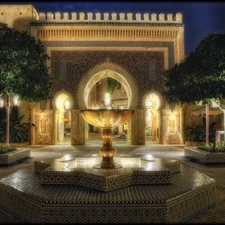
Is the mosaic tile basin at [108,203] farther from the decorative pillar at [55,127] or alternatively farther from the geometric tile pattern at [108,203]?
the decorative pillar at [55,127]

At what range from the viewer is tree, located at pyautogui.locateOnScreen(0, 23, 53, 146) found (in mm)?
8891

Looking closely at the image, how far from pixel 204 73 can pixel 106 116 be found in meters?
5.23

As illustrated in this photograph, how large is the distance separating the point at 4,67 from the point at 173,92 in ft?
19.4

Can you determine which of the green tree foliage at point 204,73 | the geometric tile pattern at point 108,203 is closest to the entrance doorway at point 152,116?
the green tree foliage at point 204,73

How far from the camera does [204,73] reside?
9.46m

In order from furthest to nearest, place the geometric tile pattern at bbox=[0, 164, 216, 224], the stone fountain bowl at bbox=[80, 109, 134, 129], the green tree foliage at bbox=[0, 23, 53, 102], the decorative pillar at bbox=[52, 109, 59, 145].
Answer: the decorative pillar at bbox=[52, 109, 59, 145]
the green tree foliage at bbox=[0, 23, 53, 102]
the stone fountain bowl at bbox=[80, 109, 134, 129]
the geometric tile pattern at bbox=[0, 164, 216, 224]

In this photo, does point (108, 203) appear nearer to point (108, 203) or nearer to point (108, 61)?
point (108, 203)

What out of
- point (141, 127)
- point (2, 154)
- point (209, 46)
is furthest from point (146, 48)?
point (2, 154)

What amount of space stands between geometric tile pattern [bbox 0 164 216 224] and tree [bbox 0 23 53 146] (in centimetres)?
505

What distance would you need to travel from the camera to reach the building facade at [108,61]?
14.9m

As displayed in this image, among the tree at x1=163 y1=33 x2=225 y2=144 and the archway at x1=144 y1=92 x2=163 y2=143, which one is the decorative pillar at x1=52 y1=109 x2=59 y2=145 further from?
the tree at x1=163 y1=33 x2=225 y2=144

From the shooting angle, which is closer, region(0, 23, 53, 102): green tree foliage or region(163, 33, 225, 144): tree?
region(0, 23, 53, 102): green tree foliage

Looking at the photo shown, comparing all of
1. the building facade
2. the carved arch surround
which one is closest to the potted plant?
the building facade

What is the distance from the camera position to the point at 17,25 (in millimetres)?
15367
